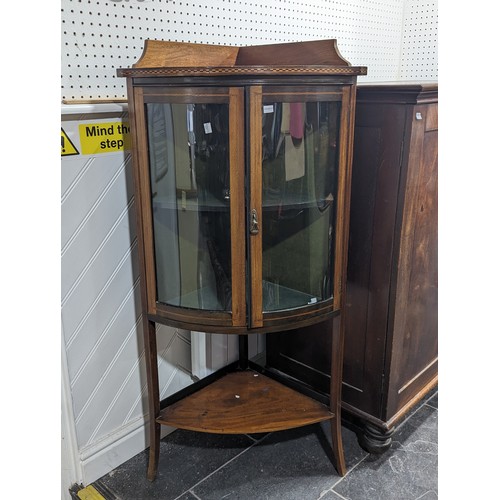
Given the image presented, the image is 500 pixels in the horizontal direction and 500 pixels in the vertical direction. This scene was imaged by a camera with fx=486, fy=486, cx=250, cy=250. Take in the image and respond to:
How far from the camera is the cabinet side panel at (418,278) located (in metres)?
1.46

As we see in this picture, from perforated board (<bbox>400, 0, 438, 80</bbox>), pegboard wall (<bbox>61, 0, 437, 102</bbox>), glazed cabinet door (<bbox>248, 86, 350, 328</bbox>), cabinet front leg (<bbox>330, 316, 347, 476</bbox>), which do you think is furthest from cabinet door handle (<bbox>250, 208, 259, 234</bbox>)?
perforated board (<bbox>400, 0, 438, 80</bbox>)

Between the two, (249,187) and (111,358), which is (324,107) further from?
(111,358)

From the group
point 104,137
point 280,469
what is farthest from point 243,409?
point 104,137

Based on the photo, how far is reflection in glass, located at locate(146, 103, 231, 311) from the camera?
122 centimetres

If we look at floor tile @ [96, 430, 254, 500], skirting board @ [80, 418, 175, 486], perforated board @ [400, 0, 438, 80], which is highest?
perforated board @ [400, 0, 438, 80]

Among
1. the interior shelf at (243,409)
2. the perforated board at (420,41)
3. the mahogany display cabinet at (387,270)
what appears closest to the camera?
the mahogany display cabinet at (387,270)

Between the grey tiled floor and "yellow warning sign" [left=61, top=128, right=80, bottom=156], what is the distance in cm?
106

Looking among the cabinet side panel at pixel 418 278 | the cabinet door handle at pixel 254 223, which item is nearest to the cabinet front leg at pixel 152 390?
the cabinet door handle at pixel 254 223

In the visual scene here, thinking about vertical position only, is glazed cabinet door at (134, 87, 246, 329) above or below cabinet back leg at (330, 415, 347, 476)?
above

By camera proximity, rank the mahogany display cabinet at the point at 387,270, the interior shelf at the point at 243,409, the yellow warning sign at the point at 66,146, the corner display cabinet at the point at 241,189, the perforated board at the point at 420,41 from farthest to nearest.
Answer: the perforated board at the point at 420,41
the interior shelf at the point at 243,409
the mahogany display cabinet at the point at 387,270
the yellow warning sign at the point at 66,146
the corner display cabinet at the point at 241,189

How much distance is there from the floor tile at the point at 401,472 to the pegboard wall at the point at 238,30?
1.43m

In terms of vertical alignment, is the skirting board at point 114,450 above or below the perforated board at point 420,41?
below

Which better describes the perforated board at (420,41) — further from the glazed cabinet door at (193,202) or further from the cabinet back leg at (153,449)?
the cabinet back leg at (153,449)

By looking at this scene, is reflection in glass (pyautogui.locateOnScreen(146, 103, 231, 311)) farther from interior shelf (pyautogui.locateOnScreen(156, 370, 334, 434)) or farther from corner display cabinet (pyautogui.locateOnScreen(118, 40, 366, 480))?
interior shelf (pyautogui.locateOnScreen(156, 370, 334, 434))
